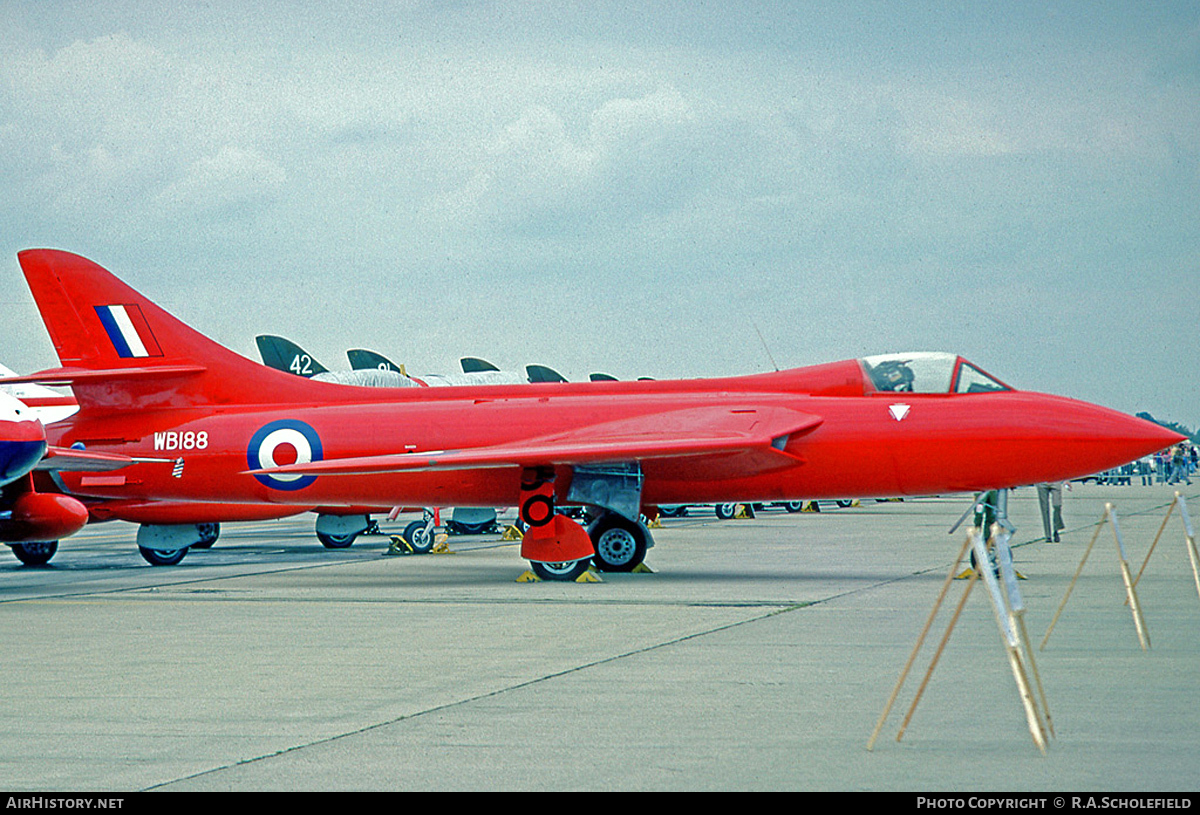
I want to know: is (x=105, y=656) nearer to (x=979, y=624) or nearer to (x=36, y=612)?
(x=36, y=612)

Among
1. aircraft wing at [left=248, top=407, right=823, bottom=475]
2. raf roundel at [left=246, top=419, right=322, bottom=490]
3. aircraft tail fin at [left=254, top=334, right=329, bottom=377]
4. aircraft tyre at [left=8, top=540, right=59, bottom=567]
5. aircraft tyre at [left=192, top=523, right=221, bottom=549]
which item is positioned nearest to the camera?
aircraft wing at [left=248, top=407, right=823, bottom=475]

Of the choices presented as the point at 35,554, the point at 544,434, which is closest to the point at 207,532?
the point at 35,554

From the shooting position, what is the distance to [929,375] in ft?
53.2

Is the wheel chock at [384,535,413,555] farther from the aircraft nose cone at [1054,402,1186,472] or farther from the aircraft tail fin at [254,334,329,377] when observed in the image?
the aircraft tail fin at [254,334,329,377]

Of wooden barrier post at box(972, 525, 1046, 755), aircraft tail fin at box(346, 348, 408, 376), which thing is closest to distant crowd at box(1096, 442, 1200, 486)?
aircraft tail fin at box(346, 348, 408, 376)

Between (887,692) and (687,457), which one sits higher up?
(687,457)

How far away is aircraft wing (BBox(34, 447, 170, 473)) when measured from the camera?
1668cm

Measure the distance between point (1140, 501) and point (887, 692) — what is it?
38.0 metres

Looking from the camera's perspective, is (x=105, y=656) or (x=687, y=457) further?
(x=687, y=457)

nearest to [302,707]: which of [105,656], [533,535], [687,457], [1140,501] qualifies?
[105,656]

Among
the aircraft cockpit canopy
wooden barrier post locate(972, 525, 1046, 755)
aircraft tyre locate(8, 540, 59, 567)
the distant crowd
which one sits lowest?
aircraft tyre locate(8, 540, 59, 567)

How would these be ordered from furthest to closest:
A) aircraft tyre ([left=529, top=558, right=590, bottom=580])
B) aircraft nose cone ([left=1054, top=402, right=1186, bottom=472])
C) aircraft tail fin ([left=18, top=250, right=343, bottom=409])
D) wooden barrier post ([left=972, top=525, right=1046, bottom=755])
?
aircraft tail fin ([left=18, top=250, right=343, bottom=409]) < aircraft tyre ([left=529, top=558, right=590, bottom=580]) < aircraft nose cone ([left=1054, top=402, right=1186, bottom=472]) < wooden barrier post ([left=972, top=525, right=1046, bottom=755])

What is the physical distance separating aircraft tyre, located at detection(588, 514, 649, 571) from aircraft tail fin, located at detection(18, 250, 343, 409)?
4594 millimetres
